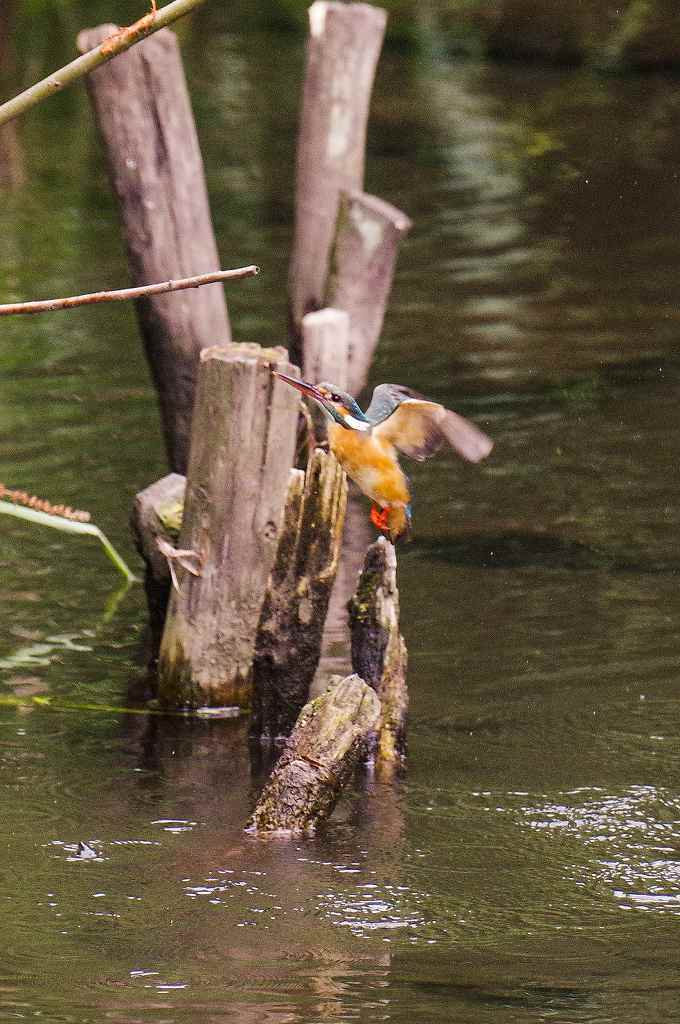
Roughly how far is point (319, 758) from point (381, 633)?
2.08ft

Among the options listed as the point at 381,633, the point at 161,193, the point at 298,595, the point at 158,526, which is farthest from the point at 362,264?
the point at 381,633

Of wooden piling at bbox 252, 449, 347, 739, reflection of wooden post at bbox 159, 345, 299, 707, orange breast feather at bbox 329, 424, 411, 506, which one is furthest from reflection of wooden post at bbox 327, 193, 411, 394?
orange breast feather at bbox 329, 424, 411, 506

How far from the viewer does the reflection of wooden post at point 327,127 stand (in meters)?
8.45

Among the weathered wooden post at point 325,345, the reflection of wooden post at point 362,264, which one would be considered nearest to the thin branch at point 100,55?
the weathered wooden post at point 325,345

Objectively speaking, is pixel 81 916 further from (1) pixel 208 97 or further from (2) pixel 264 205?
(1) pixel 208 97

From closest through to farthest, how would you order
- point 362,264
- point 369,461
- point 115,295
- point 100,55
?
point 100,55 → point 115,295 → point 369,461 → point 362,264

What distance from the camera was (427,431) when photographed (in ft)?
16.7

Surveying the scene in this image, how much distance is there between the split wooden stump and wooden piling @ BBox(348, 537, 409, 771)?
427 mm

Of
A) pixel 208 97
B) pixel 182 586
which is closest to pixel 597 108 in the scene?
pixel 208 97

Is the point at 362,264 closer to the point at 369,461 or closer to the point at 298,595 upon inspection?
the point at 298,595

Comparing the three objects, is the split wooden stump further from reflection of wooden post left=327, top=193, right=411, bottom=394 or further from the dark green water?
reflection of wooden post left=327, top=193, right=411, bottom=394

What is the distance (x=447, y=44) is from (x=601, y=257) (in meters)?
9.39

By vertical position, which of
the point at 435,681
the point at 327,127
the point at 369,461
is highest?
the point at 327,127

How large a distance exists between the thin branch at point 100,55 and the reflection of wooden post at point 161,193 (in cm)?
477
